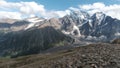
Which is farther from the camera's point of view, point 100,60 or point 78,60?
point 78,60

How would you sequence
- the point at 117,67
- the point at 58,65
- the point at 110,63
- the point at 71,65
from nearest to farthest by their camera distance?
the point at 117,67
the point at 110,63
the point at 71,65
the point at 58,65

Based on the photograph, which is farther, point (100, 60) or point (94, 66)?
point (100, 60)

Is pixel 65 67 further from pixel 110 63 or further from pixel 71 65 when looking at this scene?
pixel 110 63

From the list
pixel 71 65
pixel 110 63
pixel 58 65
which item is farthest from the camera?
pixel 58 65

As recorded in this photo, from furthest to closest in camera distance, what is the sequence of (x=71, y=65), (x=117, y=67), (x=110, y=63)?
1. (x=71, y=65)
2. (x=110, y=63)
3. (x=117, y=67)

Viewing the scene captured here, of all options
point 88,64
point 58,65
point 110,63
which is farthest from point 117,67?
point 58,65

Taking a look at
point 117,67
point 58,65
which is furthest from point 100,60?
point 58,65

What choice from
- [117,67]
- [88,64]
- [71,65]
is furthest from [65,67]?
[117,67]

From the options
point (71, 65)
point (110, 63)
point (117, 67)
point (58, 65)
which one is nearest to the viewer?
point (117, 67)

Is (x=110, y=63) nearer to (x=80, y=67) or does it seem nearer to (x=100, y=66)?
(x=100, y=66)
